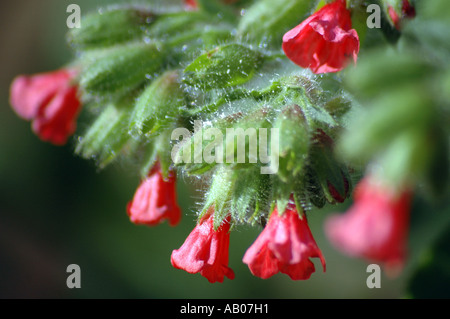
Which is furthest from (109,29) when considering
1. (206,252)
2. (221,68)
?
(206,252)

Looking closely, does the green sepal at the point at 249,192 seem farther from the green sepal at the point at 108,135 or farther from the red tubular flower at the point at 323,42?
the green sepal at the point at 108,135

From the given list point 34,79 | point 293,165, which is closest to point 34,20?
point 34,79

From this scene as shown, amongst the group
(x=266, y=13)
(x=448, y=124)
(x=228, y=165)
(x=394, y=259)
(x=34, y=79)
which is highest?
(x=34, y=79)

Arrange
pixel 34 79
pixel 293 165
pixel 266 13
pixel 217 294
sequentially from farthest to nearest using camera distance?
pixel 217 294 → pixel 34 79 → pixel 266 13 → pixel 293 165

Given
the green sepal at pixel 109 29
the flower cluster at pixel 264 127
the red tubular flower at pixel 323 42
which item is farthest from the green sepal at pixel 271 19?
the green sepal at pixel 109 29

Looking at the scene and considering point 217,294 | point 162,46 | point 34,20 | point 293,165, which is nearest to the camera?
point 293,165

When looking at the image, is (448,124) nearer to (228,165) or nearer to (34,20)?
(228,165)
